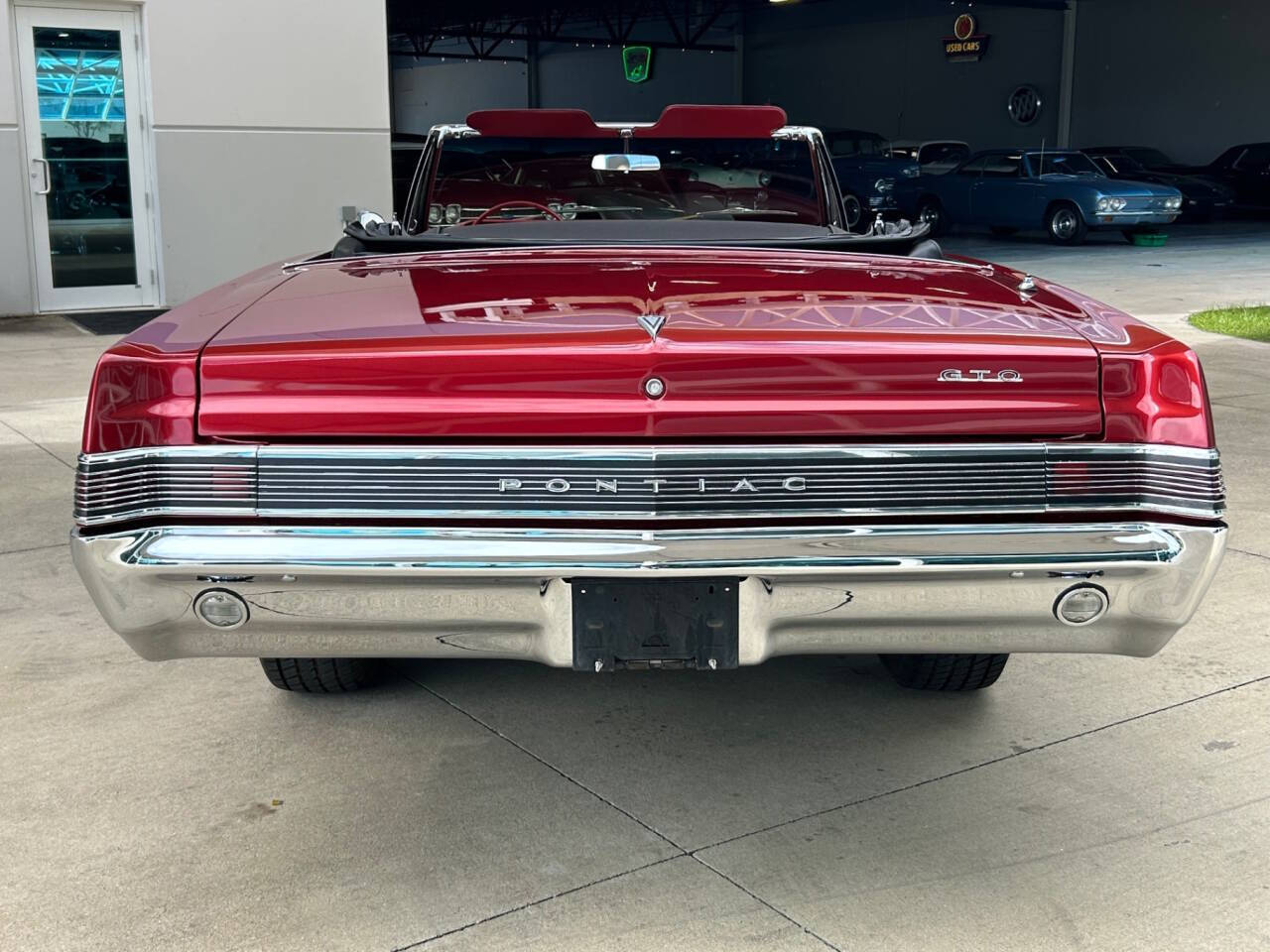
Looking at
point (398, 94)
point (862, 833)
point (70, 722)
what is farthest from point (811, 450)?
point (398, 94)

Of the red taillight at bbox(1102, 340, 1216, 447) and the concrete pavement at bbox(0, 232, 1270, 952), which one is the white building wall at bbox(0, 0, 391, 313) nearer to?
the concrete pavement at bbox(0, 232, 1270, 952)

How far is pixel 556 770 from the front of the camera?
10.4 ft

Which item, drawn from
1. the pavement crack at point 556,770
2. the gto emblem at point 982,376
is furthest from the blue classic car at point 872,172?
the gto emblem at point 982,376

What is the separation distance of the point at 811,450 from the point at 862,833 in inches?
35.2

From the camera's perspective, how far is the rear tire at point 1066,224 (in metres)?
19.0

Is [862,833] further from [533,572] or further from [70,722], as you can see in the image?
[70,722]

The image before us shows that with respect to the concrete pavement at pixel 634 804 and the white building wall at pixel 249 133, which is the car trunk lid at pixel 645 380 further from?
the white building wall at pixel 249 133

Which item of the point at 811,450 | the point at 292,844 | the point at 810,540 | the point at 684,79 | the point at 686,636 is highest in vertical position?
the point at 684,79

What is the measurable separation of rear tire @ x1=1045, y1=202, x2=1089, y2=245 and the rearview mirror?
52.7 ft

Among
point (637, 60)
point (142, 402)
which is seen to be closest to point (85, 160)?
point (142, 402)

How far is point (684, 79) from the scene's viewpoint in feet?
128

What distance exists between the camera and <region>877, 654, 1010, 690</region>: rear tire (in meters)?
3.44

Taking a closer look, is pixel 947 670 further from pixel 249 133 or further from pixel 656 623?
pixel 249 133

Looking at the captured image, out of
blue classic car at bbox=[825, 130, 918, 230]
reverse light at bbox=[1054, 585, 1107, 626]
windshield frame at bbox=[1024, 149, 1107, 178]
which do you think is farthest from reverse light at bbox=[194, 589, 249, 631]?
blue classic car at bbox=[825, 130, 918, 230]
